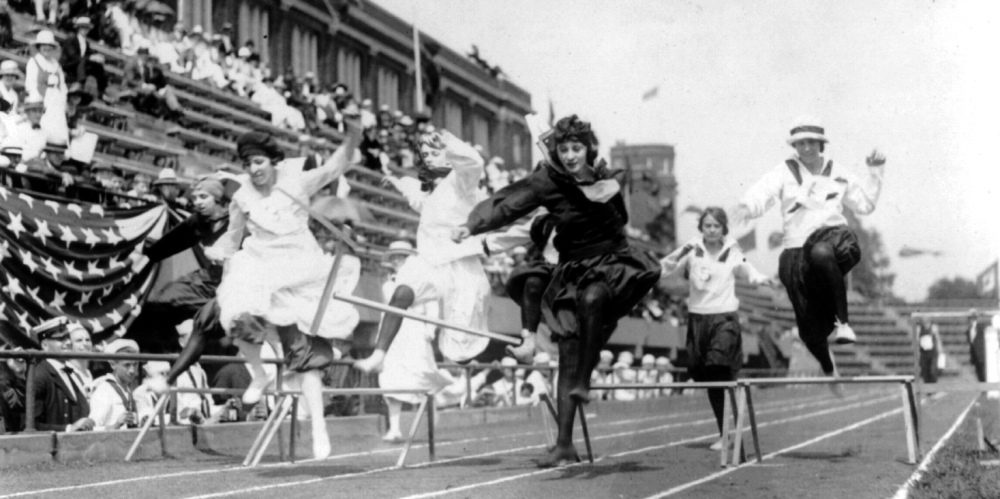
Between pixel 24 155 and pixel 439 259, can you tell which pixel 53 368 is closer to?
pixel 24 155

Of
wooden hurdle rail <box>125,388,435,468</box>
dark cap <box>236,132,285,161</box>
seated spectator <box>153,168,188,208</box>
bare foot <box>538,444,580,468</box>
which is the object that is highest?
seated spectator <box>153,168,188,208</box>

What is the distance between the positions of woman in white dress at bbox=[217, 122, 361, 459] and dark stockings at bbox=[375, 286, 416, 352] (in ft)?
3.00

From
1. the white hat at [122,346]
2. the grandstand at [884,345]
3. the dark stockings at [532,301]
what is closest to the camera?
the dark stockings at [532,301]

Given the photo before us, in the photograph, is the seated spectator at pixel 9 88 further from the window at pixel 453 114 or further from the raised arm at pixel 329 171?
the window at pixel 453 114

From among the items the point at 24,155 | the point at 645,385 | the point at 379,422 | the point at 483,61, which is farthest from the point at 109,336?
the point at 483,61

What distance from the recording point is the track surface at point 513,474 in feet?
24.6

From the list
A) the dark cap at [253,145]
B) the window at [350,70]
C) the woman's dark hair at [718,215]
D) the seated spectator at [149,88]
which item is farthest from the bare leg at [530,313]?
the window at [350,70]

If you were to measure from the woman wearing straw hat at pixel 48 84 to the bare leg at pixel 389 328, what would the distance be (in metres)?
3.16

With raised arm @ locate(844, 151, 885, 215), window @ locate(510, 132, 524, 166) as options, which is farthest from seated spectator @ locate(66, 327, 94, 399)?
window @ locate(510, 132, 524, 166)

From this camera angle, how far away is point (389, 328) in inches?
441

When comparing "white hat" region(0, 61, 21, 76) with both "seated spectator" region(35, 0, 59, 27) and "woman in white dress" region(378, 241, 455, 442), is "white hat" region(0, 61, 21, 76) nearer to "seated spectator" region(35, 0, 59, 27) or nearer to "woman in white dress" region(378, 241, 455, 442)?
"seated spectator" region(35, 0, 59, 27)

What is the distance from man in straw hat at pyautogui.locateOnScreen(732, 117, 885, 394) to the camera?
10.1 m

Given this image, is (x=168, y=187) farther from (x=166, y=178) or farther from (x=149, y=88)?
(x=149, y=88)

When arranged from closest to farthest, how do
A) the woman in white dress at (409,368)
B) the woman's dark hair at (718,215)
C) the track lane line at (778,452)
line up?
the track lane line at (778,452), the woman's dark hair at (718,215), the woman in white dress at (409,368)
